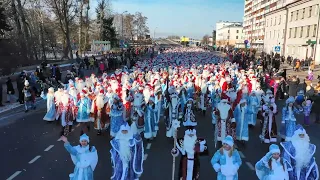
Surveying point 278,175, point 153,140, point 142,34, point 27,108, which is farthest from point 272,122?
point 142,34

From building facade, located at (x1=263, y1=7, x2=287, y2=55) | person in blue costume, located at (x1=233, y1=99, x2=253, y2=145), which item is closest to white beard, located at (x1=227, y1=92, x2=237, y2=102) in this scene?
person in blue costume, located at (x1=233, y1=99, x2=253, y2=145)

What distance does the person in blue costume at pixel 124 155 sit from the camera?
647cm

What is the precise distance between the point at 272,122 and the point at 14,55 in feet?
61.3

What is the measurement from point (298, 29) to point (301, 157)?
4310cm

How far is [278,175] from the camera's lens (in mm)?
5340

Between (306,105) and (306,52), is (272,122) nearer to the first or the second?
(306,105)

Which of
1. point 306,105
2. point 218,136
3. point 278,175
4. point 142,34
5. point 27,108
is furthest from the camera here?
point 142,34

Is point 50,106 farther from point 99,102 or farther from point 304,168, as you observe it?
point 304,168

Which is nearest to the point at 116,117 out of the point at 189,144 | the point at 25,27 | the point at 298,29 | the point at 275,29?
the point at 189,144

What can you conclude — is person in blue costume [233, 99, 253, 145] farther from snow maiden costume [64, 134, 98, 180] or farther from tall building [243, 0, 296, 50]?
tall building [243, 0, 296, 50]

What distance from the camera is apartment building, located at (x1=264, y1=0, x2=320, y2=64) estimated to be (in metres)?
39.1

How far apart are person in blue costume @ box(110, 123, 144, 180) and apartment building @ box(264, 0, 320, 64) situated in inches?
1209

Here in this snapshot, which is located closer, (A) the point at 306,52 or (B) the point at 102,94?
(B) the point at 102,94

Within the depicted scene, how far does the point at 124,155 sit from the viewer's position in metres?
6.47
